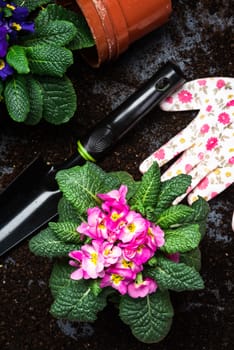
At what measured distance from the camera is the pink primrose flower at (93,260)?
113 centimetres

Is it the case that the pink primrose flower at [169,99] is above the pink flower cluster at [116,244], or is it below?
below

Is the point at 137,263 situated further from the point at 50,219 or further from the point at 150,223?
the point at 50,219

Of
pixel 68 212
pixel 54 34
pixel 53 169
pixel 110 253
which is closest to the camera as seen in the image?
pixel 110 253

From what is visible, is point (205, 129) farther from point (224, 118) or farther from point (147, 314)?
point (147, 314)

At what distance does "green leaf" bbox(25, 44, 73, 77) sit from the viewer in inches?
53.4

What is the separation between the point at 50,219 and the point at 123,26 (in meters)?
0.47

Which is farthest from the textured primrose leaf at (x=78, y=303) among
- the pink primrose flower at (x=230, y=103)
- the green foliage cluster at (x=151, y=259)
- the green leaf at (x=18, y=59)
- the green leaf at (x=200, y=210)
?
the pink primrose flower at (x=230, y=103)

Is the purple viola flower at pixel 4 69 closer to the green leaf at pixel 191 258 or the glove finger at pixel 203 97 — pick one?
the glove finger at pixel 203 97

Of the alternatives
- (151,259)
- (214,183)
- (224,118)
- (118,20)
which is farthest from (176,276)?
(118,20)

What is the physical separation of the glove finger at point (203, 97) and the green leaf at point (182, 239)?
1.42ft

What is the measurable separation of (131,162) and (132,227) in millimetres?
408

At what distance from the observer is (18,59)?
132cm

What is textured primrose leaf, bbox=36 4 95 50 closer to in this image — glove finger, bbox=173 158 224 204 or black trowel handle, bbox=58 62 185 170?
black trowel handle, bbox=58 62 185 170

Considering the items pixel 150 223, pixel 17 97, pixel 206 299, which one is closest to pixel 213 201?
pixel 206 299
